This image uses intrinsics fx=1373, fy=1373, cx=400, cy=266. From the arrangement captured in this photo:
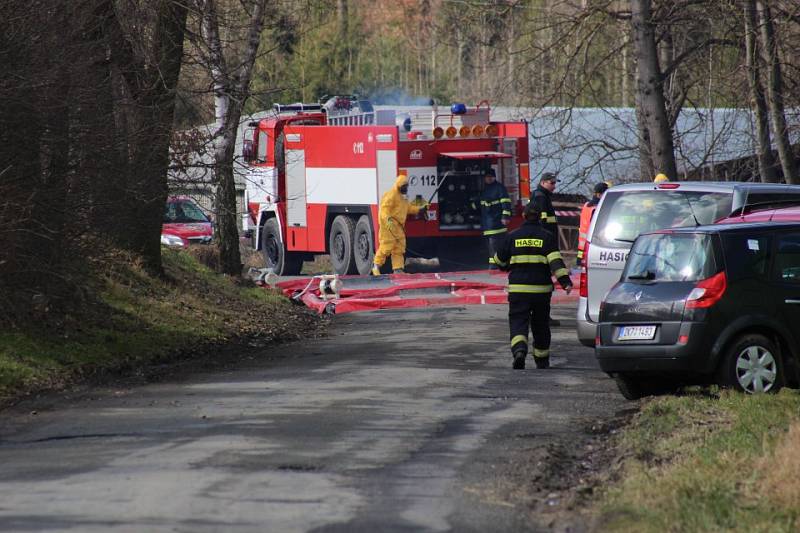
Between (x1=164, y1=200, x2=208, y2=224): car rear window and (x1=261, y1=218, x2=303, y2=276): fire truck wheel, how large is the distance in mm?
2588

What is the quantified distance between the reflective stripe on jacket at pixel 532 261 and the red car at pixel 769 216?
197cm

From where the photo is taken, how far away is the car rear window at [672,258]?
10.9 metres

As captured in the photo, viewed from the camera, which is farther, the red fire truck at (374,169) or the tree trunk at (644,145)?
the red fire truck at (374,169)

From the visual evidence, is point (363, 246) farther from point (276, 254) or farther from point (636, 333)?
point (636, 333)

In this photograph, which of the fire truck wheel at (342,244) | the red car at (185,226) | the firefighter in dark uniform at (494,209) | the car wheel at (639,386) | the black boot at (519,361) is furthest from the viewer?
the red car at (185,226)

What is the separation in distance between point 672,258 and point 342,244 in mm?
15458

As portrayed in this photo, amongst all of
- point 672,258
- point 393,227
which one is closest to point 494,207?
point 393,227

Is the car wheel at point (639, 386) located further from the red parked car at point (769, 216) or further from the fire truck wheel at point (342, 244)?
the fire truck wheel at point (342, 244)

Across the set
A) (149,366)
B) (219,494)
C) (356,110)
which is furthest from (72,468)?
(356,110)

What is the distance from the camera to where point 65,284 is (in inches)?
555

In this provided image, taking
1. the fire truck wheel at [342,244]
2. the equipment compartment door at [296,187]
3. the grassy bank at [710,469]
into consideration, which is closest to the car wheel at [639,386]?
the grassy bank at [710,469]

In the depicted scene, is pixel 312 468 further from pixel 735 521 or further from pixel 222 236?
pixel 222 236

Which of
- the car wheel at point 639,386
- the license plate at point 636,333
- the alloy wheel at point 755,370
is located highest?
the license plate at point 636,333

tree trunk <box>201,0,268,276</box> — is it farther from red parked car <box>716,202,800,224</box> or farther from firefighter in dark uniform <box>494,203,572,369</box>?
red parked car <box>716,202,800,224</box>
